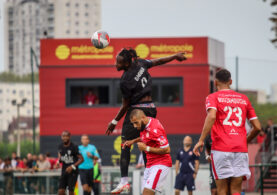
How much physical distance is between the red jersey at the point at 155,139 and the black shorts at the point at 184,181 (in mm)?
9373

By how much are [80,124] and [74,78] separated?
1.92 metres

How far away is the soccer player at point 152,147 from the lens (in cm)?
1038

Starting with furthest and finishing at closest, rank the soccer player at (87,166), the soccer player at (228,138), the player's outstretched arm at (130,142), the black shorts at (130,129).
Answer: the soccer player at (87,166) < the black shorts at (130,129) < the player's outstretched arm at (130,142) < the soccer player at (228,138)

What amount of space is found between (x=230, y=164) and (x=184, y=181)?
10248 millimetres

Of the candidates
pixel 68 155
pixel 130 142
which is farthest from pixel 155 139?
pixel 68 155

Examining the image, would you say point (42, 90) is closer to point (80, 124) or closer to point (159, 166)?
point (80, 124)

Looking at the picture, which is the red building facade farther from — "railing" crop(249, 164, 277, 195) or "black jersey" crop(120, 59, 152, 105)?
"black jersey" crop(120, 59, 152, 105)

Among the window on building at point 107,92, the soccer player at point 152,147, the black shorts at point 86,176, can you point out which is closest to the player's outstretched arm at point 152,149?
the soccer player at point 152,147

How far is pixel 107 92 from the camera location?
1147 inches

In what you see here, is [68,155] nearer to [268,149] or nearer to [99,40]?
[99,40]

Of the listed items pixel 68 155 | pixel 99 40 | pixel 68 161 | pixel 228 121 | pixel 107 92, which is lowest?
pixel 68 161

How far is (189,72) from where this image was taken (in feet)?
95.1

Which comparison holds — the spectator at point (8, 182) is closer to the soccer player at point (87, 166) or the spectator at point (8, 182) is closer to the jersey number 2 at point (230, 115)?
the soccer player at point (87, 166)

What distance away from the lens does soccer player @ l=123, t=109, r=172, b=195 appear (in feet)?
34.1
